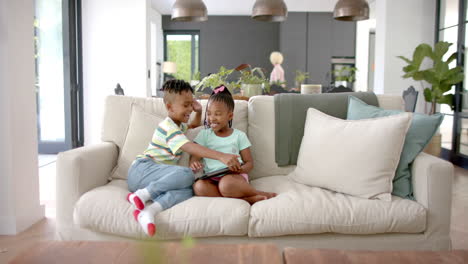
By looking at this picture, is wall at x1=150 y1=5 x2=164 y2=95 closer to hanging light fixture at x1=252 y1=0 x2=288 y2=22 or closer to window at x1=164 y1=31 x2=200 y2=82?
window at x1=164 y1=31 x2=200 y2=82

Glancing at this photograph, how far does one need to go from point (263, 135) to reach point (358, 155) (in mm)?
621

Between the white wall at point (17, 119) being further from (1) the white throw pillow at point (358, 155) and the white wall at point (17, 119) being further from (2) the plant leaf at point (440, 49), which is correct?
(2) the plant leaf at point (440, 49)

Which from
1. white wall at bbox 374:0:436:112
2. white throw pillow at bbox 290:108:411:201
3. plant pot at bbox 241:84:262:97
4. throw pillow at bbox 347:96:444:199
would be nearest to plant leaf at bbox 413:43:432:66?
white wall at bbox 374:0:436:112

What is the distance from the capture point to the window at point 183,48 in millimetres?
10883

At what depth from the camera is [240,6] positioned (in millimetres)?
9633

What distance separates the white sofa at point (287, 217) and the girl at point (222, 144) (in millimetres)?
139

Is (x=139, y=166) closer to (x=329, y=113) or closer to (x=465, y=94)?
(x=329, y=113)

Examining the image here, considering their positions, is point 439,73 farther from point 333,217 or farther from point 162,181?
point 162,181

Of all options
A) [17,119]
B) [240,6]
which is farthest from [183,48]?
[17,119]

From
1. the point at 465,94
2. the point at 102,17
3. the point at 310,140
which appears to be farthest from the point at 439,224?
the point at 102,17

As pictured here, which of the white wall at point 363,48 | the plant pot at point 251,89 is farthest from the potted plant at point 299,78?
the plant pot at point 251,89

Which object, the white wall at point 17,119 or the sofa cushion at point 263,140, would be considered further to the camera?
the white wall at point 17,119

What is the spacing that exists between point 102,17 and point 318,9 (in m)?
5.21

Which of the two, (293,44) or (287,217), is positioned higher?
(293,44)
